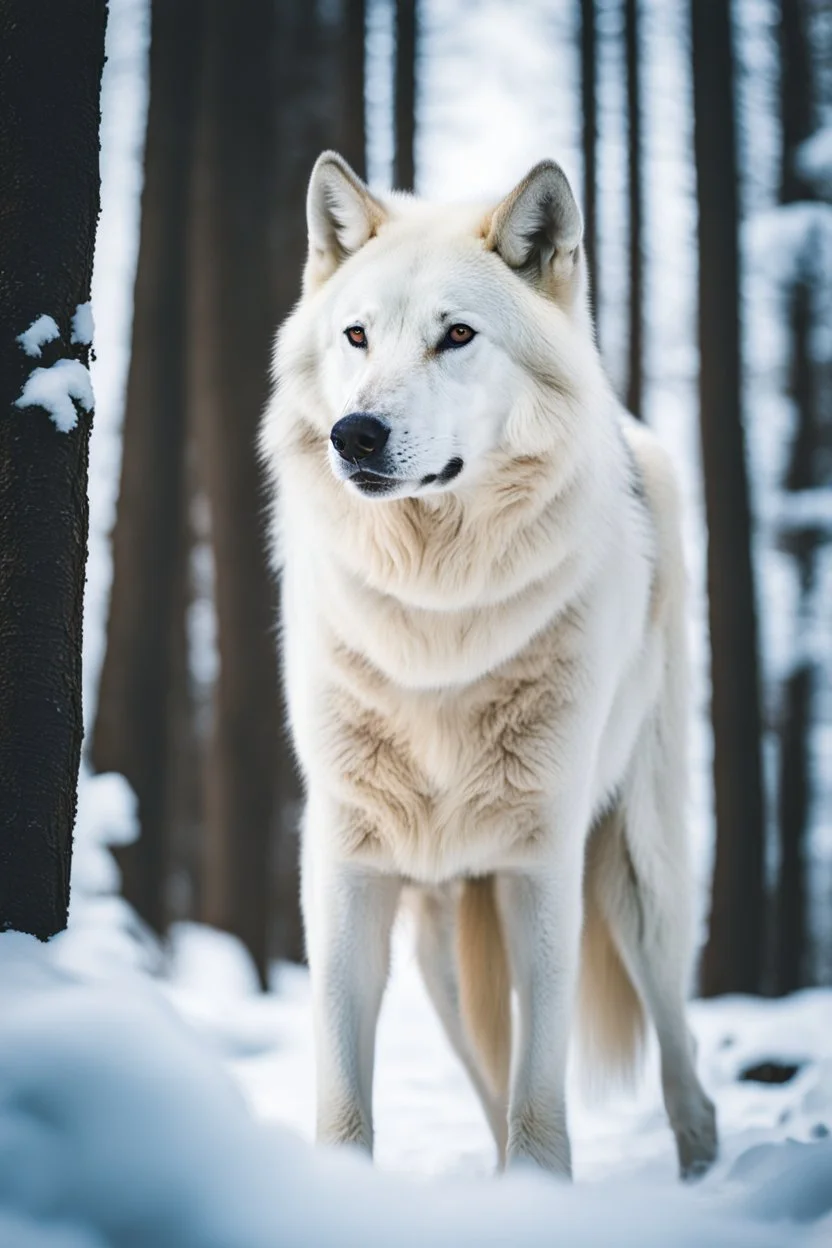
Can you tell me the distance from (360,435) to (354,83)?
19.4 feet

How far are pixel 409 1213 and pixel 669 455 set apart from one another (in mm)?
2758

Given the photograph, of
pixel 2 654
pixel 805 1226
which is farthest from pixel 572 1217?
pixel 2 654

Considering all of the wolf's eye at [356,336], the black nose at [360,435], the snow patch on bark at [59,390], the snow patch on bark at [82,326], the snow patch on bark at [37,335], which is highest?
the wolf's eye at [356,336]

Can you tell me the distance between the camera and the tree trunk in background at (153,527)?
22.9ft

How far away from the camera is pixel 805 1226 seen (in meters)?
1.88

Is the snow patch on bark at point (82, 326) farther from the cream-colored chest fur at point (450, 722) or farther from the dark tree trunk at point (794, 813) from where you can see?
the dark tree trunk at point (794, 813)

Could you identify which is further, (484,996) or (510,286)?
(484,996)

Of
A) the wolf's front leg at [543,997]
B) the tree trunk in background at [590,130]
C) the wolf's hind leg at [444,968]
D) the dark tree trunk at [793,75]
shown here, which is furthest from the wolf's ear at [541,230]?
the dark tree trunk at [793,75]

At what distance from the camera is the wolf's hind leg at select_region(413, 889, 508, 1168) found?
3461 millimetres

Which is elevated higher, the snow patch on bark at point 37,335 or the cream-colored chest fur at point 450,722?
the snow patch on bark at point 37,335

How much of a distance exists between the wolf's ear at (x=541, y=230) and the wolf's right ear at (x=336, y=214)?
0.34 meters

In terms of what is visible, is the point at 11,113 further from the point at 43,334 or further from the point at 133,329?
the point at 133,329

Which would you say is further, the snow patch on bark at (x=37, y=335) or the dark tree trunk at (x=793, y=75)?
the dark tree trunk at (x=793, y=75)

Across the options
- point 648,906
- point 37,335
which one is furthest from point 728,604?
point 37,335
